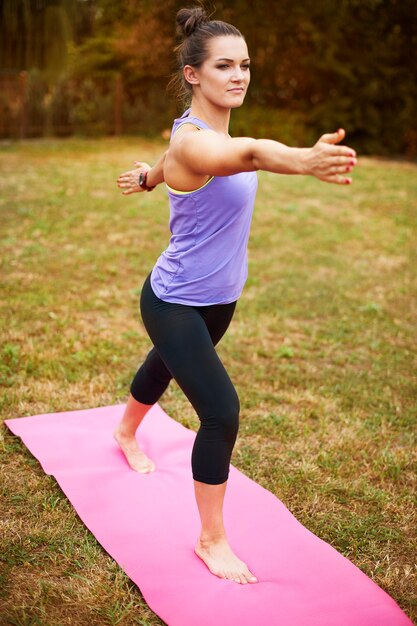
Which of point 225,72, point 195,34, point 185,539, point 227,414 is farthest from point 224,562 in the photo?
point 195,34

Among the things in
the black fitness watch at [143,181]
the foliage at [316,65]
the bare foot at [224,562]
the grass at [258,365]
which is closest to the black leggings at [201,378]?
the bare foot at [224,562]

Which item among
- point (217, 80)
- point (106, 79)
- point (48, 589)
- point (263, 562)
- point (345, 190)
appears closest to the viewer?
point (217, 80)

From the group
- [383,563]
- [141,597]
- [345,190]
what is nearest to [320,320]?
[383,563]

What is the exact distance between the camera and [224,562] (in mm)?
2639

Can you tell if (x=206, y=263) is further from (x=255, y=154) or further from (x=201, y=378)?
(x=255, y=154)

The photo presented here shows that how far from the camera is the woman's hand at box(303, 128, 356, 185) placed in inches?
68.4

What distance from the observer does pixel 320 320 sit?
19.4ft

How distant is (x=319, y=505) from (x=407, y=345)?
2.61 metres

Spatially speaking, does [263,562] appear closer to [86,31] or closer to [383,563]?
[383,563]

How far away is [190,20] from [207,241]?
83cm

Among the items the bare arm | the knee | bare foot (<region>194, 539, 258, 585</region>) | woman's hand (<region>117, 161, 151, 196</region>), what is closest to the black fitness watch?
woman's hand (<region>117, 161, 151, 196</region>)

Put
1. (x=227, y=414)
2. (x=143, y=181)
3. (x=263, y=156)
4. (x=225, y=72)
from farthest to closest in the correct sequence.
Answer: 1. (x=143, y=181)
2. (x=227, y=414)
3. (x=225, y=72)
4. (x=263, y=156)

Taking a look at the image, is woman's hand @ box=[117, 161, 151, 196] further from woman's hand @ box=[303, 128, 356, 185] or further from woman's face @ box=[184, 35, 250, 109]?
woman's hand @ box=[303, 128, 356, 185]

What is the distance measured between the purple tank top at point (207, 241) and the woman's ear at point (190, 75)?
4.8 inches
